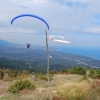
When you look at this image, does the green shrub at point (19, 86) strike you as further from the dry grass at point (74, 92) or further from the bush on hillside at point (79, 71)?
the bush on hillside at point (79, 71)

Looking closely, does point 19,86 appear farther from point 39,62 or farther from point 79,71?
point 39,62

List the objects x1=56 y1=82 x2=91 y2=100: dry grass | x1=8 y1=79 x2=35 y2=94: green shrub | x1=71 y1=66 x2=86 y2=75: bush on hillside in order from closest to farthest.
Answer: x1=56 y1=82 x2=91 y2=100: dry grass < x1=8 y1=79 x2=35 y2=94: green shrub < x1=71 y1=66 x2=86 y2=75: bush on hillside

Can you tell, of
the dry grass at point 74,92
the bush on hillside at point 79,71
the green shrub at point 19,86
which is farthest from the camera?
the bush on hillside at point 79,71

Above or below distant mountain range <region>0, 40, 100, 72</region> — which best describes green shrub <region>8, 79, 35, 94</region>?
above

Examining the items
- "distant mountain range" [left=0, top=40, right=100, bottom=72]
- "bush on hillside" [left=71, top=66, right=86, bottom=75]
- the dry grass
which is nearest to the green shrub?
the dry grass

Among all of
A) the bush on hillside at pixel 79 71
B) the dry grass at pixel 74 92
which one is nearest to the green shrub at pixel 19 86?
the dry grass at pixel 74 92

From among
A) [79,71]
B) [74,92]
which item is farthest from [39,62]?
[74,92]

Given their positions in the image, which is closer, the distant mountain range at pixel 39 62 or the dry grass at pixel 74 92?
the dry grass at pixel 74 92

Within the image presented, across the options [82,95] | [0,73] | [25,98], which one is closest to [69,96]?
[82,95]

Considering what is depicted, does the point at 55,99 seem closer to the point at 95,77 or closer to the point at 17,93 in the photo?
the point at 17,93

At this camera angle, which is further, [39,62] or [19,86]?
[39,62]

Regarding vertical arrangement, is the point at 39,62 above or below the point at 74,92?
below

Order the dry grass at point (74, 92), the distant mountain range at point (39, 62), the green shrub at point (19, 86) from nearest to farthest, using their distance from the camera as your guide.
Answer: the dry grass at point (74, 92), the green shrub at point (19, 86), the distant mountain range at point (39, 62)

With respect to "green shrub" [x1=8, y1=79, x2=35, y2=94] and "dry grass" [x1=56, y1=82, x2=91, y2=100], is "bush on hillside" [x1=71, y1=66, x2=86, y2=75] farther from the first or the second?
"dry grass" [x1=56, y1=82, x2=91, y2=100]
